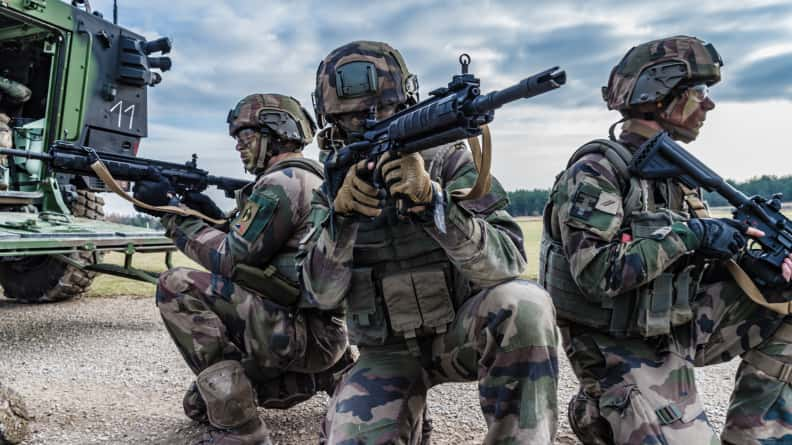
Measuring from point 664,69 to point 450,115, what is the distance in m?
1.48

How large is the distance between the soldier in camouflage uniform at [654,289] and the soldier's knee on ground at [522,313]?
18.0 inches

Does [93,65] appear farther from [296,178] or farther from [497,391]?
[497,391]

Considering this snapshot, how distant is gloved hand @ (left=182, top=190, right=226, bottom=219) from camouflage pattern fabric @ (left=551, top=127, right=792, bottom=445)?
7.25 ft

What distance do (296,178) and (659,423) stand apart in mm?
1938

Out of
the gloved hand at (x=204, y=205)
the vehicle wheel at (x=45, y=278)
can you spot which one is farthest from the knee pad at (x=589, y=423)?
the vehicle wheel at (x=45, y=278)

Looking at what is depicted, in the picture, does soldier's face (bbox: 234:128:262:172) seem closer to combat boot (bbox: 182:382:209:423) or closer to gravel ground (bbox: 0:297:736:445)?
combat boot (bbox: 182:382:209:423)

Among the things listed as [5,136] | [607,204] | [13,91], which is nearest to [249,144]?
[607,204]

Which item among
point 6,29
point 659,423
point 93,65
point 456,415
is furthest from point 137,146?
point 659,423

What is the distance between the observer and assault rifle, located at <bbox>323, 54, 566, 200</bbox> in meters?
1.84

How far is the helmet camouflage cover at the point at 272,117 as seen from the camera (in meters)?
3.68

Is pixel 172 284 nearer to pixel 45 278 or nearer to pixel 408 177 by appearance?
pixel 408 177

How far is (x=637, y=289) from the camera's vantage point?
2760 millimetres

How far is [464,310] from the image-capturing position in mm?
2498

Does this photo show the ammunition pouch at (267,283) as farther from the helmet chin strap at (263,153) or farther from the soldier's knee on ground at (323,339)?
the helmet chin strap at (263,153)
